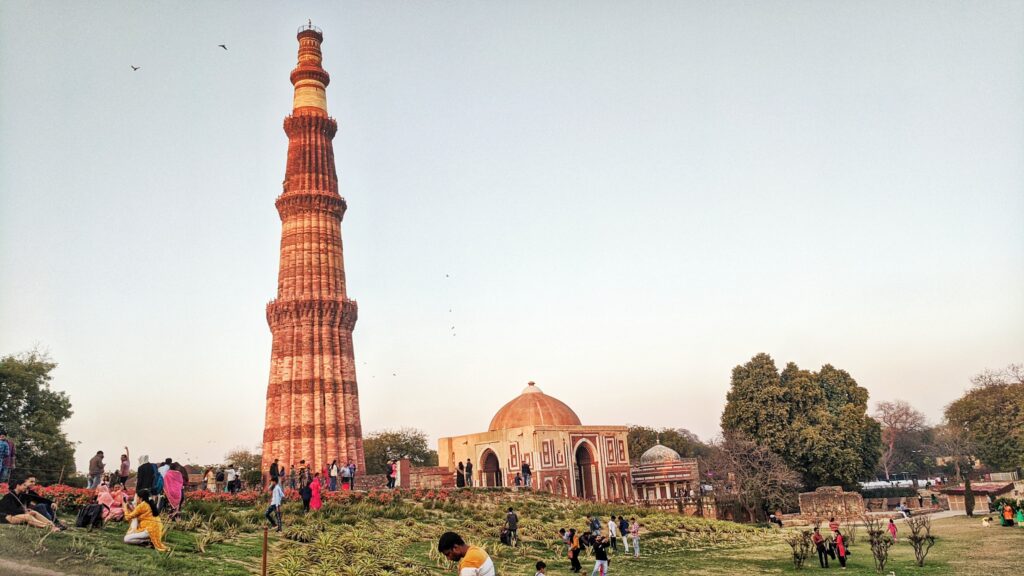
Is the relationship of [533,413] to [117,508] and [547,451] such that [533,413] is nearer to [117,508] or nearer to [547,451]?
[547,451]

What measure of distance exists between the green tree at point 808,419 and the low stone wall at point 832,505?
23.6ft

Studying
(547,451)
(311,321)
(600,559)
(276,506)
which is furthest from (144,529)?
(547,451)

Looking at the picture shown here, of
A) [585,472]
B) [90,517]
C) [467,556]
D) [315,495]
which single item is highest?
[467,556]

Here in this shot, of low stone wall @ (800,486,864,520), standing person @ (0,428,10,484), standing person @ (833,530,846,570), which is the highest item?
standing person @ (0,428,10,484)

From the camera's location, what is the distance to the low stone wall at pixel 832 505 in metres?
36.9

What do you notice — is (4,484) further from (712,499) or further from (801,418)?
(801,418)

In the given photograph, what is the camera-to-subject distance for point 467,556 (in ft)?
21.0

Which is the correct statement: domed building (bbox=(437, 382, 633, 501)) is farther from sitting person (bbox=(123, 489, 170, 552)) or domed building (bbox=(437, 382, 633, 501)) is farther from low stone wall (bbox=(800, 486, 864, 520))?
sitting person (bbox=(123, 489, 170, 552))

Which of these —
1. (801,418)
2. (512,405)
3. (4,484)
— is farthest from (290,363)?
(801,418)

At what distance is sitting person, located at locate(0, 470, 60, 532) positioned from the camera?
1187cm

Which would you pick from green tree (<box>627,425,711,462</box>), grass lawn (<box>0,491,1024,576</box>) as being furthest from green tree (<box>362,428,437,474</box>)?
grass lawn (<box>0,491,1024,576</box>)

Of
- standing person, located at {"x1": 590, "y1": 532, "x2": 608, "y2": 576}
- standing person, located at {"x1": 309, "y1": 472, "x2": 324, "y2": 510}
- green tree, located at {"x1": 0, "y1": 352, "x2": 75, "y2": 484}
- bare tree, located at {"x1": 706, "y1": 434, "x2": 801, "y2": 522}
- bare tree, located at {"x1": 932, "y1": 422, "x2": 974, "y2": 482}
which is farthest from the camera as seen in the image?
bare tree, located at {"x1": 932, "y1": 422, "x2": 974, "y2": 482}

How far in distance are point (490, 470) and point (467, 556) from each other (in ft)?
126

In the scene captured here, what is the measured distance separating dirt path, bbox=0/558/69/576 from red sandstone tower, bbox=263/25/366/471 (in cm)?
2884
